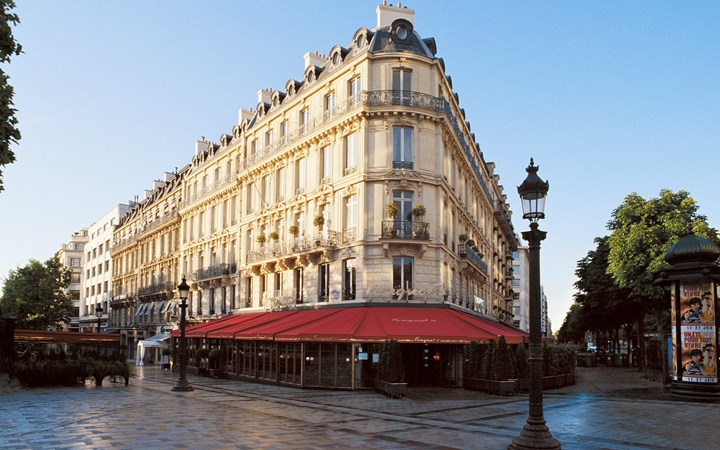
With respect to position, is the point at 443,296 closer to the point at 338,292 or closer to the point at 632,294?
the point at 338,292

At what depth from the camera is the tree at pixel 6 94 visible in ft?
41.7

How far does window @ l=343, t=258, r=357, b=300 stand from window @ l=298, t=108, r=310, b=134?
850 centimetres

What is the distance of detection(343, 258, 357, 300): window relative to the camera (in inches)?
1182

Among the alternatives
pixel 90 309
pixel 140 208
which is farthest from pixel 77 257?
pixel 140 208

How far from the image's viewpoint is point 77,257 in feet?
360

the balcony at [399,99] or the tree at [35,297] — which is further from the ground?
the balcony at [399,99]

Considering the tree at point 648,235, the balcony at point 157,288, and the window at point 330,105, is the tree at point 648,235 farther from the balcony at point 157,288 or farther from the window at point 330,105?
the balcony at point 157,288

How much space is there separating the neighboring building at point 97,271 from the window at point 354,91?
56.7 meters

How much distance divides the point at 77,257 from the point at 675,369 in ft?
348

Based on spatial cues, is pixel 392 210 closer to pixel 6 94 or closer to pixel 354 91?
pixel 354 91

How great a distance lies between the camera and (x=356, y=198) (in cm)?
3042

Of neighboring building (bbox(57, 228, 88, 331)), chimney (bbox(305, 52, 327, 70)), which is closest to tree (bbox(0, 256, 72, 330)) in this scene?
neighboring building (bbox(57, 228, 88, 331))

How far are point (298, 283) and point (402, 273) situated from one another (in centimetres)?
737

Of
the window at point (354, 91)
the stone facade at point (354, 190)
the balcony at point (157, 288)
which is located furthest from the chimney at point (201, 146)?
the window at point (354, 91)
